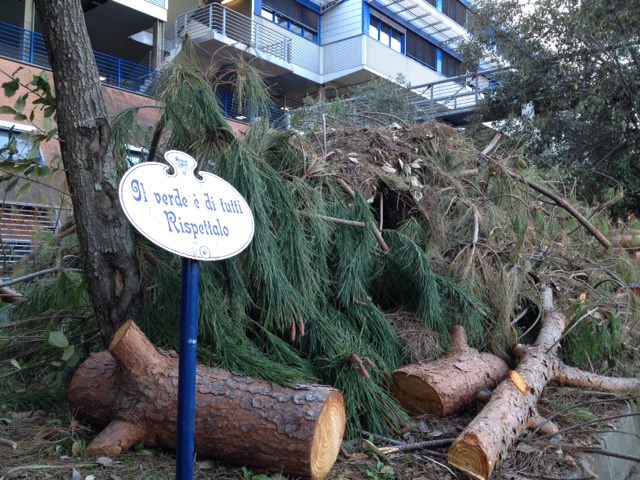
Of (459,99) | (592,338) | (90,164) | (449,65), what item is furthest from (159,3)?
(449,65)

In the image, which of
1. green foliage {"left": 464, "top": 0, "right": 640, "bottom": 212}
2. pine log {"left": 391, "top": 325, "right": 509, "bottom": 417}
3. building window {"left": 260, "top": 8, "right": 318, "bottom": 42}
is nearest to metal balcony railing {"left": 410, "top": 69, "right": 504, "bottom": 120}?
green foliage {"left": 464, "top": 0, "right": 640, "bottom": 212}

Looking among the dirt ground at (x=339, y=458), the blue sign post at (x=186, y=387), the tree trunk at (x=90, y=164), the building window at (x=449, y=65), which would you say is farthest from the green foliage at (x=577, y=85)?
the building window at (x=449, y=65)

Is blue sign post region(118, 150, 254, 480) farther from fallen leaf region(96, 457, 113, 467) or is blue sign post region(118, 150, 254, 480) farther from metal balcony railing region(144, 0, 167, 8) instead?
metal balcony railing region(144, 0, 167, 8)

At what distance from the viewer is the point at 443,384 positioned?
3545mm

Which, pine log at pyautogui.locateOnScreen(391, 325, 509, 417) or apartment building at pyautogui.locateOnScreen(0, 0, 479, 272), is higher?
apartment building at pyautogui.locateOnScreen(0, 0, 479, 272)

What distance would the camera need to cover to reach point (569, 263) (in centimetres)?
568

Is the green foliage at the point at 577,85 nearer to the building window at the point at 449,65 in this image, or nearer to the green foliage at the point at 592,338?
the green foliage at the point at 592,338

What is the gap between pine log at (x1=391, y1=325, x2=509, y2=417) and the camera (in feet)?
11.6

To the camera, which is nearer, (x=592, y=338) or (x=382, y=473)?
(x=382, y=473)

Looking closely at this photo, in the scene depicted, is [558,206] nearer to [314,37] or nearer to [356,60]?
[356,60]

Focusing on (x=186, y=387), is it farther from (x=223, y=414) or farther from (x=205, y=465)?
(x=205, y=465)

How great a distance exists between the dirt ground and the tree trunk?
24.6 inches

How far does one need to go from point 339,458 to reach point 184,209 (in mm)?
Result: 1615

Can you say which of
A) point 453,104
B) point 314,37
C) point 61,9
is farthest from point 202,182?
point 314,37
